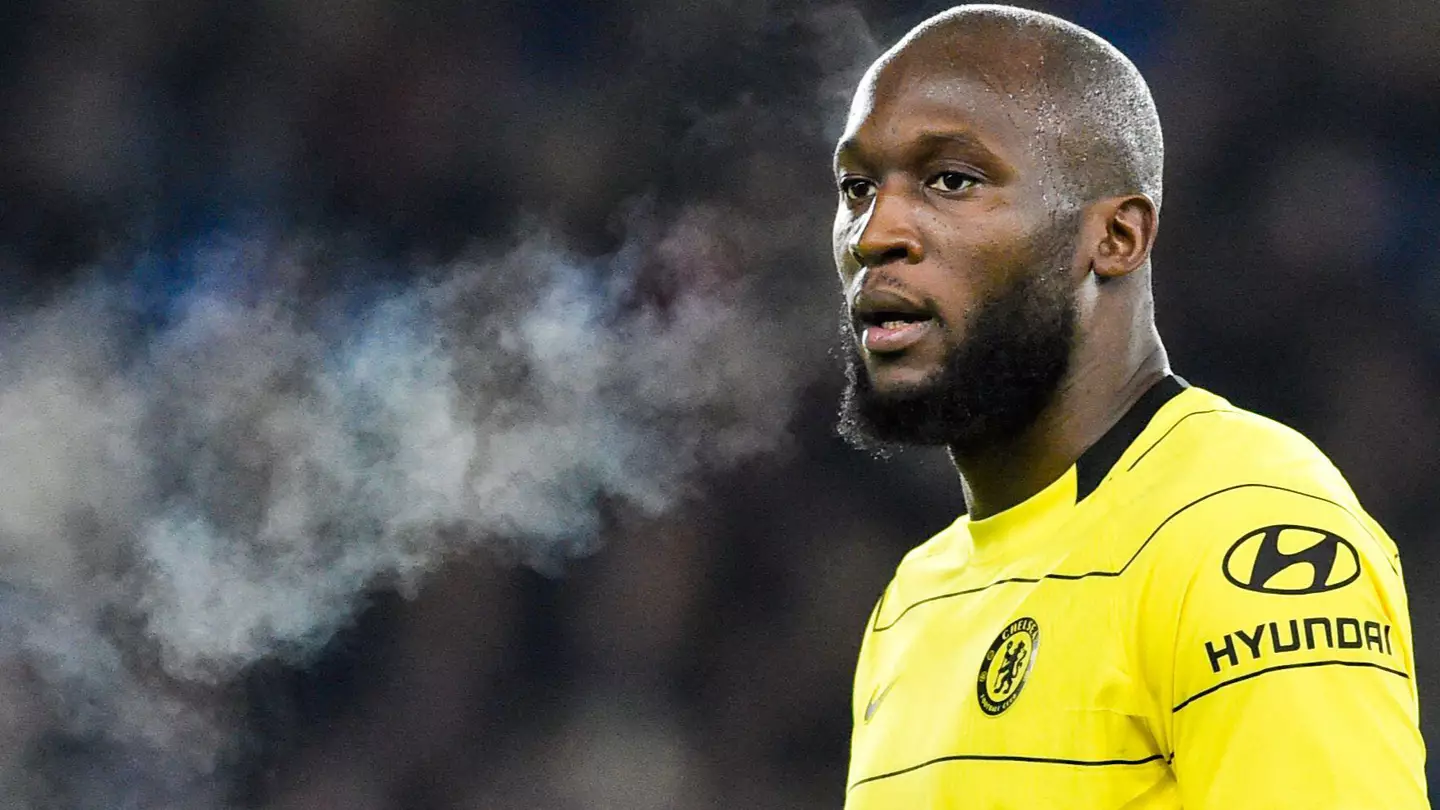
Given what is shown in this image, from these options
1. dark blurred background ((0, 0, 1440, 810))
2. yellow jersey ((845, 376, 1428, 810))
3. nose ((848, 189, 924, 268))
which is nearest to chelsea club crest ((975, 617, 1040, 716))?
yellow jersey ((845, 376, 1428, 810))

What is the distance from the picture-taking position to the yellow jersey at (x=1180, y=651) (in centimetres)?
76

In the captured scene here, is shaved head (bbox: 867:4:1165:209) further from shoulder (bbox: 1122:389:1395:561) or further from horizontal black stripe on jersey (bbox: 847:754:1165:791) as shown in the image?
horizontal black stripe on jersey (bbox: 847:754:1165:791)

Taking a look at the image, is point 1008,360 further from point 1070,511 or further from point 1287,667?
point 1287,667

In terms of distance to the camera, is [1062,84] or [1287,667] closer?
[1287,667]

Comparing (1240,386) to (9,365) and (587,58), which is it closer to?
(587,58)

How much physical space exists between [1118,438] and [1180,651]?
23 centimetres

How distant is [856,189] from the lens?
112 cm

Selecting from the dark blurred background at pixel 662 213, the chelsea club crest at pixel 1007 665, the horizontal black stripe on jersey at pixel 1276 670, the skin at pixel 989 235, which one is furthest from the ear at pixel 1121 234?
the dark blurred background at pixel 662 213

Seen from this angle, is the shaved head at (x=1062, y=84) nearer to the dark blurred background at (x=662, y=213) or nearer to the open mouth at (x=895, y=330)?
the open mouth at (x=895, y=330)

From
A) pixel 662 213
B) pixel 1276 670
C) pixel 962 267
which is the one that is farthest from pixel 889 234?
pixel 662 213

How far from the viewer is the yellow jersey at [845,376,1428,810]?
0.76 meters

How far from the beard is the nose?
53 mm

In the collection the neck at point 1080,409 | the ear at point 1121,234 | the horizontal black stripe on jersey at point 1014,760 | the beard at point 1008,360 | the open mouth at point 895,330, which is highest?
the ear at point 1121,234

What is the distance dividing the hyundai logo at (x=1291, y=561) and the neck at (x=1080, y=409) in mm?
229
